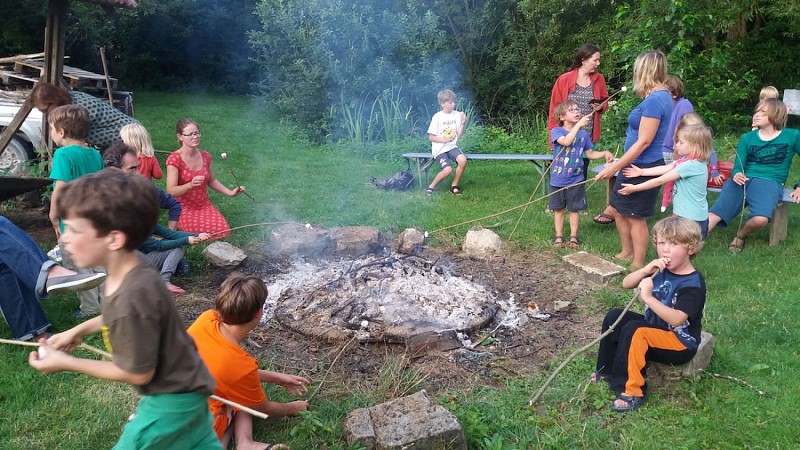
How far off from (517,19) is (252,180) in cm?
828

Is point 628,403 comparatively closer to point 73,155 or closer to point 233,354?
point 233,354

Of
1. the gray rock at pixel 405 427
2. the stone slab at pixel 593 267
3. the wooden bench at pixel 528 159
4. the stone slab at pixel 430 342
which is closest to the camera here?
the gray rock at pixel 405 427

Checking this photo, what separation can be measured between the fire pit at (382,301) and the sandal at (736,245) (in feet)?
8.80

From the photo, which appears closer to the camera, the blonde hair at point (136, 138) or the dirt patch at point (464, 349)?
the dirt patch at point (464, 349)

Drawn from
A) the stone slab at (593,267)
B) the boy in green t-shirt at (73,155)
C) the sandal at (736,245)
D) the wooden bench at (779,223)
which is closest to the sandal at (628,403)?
the stone slab at (593,267)

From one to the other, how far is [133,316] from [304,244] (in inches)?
→ 154

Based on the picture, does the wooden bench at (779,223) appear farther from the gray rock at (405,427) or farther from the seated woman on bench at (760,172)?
the gray rock at (405,427)


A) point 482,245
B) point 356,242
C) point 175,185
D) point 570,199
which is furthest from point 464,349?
point 175,185

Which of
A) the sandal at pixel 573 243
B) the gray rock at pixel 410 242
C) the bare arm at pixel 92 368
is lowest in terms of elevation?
the sandal at pixel 573 243

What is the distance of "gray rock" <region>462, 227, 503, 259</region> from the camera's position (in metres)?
5.99

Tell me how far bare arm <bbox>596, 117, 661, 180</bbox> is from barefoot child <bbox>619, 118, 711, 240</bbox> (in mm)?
181

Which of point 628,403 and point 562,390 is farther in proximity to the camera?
point 562,390

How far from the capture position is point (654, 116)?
498 cm

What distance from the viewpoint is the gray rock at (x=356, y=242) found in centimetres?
596
